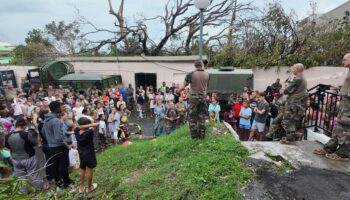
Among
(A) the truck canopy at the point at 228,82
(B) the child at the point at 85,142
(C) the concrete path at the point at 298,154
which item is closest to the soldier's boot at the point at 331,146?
(C) the concrete path at the point at 298,154

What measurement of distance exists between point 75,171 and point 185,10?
16.3 meters

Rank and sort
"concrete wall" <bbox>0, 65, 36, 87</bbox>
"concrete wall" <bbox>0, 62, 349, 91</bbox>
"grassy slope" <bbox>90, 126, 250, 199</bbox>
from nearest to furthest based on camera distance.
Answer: "grassy slope" <bbox>90, 126, 250, 199</bbox> < "concrete wall" <bbox>0, 62, 349, 91</bbox> < "concrete wall" <bbox>0, 65, 36, 87</bbox>

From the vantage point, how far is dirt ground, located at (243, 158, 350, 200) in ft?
13.7

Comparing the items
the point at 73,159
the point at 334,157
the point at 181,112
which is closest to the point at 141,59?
the point at 181,112

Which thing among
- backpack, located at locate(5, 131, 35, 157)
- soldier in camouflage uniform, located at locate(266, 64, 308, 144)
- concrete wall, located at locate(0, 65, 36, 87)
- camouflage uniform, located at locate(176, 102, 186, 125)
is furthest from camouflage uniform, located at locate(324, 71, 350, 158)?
concrete wall, located at locate(0, 65, 36, 87)

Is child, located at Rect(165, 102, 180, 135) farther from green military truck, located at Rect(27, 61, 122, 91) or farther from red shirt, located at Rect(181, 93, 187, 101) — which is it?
green military truck, located at Rect(27, 61, 122, 91)

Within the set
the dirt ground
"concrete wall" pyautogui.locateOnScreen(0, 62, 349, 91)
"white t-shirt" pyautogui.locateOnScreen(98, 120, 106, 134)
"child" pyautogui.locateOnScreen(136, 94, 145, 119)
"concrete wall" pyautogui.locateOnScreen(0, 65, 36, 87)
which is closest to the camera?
the dirt ground

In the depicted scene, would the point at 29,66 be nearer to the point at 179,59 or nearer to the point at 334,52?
the point at 179,59

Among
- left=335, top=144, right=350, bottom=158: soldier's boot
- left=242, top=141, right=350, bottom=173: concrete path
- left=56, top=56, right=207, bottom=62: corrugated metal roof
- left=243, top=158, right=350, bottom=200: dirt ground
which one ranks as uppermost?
left=56, top=56, right=207, bottom=62: corrugated metal roof

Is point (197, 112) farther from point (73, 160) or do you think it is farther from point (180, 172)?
point (73, 160)

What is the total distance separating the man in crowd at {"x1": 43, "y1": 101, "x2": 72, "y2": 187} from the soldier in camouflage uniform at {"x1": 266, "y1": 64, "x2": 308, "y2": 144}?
15.4 ft

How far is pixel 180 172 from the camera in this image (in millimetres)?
5074

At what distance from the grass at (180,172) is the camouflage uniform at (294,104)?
126cm

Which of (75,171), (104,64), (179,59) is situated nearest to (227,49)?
(179,59)
